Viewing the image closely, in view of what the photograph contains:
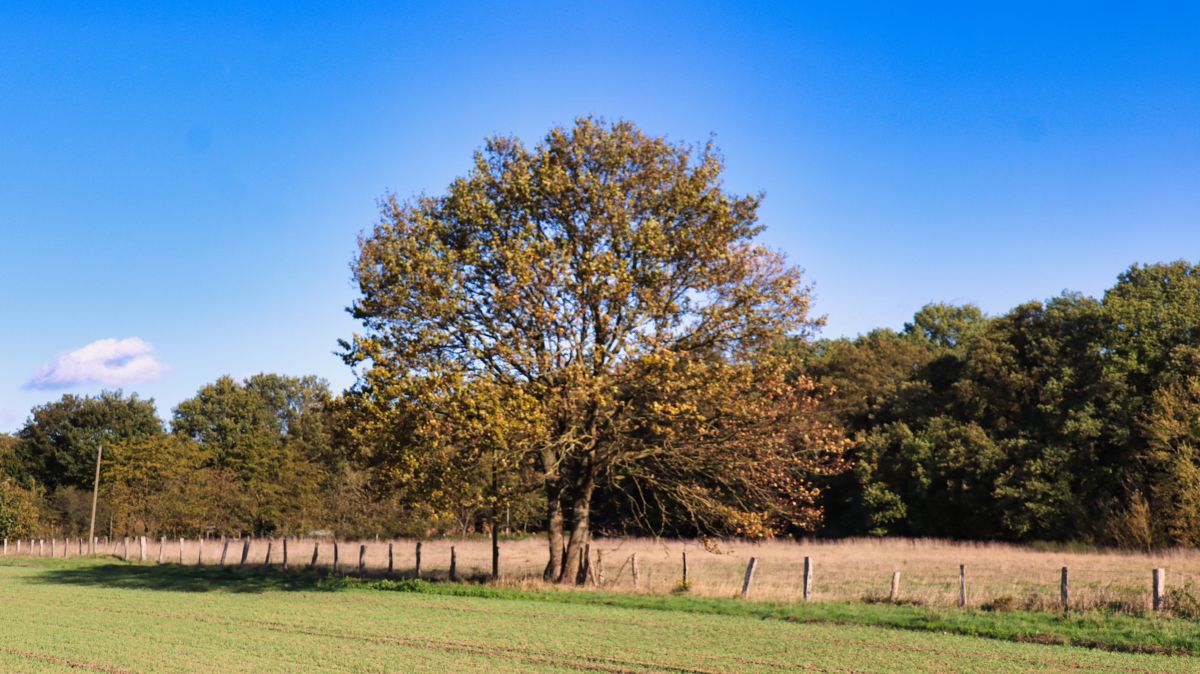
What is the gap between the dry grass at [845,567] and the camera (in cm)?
Result: 2436

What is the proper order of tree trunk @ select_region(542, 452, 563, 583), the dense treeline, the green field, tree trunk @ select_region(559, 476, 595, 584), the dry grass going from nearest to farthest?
the green field
the dry grass
tree trunk @ select_region(559, 476, 595, 584)
tree trunk @ select_region(542, 452, 563, 583)
the dense treeline

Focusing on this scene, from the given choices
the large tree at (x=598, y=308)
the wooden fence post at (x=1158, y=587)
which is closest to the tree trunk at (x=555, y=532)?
the large tree at (x=598, y=308)

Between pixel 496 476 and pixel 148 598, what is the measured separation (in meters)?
9.75

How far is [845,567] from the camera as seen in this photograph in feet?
115

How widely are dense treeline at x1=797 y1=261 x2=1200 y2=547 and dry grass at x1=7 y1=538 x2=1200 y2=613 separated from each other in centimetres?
334

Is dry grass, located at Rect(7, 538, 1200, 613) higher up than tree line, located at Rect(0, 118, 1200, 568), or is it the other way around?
tree line, located at Rect(0, 118, 1200, 568)

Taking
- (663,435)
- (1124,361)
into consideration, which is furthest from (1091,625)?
(1124,361)

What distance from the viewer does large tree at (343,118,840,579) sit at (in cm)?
2625

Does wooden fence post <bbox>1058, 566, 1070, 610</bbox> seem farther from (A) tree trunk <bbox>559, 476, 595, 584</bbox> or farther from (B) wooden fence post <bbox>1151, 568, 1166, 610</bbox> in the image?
(A) tree trunk <bbox>559, 476, 595, 584</bbox>

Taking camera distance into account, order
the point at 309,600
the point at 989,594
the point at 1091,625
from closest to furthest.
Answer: the point at 1091,625
the point at 989,594
the point at 309,600

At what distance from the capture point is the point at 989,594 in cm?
2395

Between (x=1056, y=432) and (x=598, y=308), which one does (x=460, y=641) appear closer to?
(x=598, y=308)

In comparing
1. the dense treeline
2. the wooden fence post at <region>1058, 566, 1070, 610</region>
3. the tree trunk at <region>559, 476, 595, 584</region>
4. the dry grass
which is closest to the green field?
the tree trunk at <region>559, 476, 595, 584</region>

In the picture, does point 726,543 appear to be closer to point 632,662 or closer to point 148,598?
point 148,598
